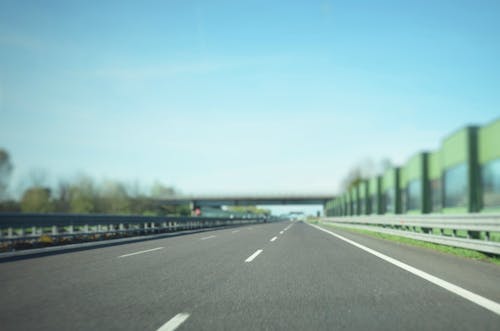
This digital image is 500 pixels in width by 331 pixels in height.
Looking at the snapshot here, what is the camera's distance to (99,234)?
58.4ft

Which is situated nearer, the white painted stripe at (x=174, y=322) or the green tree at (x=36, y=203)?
the white painted stripe at (x=174, y=322)

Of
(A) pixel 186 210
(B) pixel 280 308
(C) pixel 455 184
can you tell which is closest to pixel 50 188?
(A) pixel 186 210

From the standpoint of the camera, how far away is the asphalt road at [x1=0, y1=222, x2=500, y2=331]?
3.84m

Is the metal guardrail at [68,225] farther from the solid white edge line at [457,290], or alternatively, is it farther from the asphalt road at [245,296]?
the solid white edge line at [457,290]

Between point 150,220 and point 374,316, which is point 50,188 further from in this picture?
point 374,316

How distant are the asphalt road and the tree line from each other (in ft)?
172

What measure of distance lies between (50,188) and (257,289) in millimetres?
77262

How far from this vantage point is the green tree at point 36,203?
55875 millimetres

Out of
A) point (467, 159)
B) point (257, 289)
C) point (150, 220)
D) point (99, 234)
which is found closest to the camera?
point (257, 289)

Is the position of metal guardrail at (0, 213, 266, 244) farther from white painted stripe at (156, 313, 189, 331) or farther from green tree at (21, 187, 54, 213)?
green tree at (21, 187, 54, 213)

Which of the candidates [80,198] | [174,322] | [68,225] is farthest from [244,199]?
[174,322]

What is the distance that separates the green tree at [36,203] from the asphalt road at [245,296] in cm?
5379

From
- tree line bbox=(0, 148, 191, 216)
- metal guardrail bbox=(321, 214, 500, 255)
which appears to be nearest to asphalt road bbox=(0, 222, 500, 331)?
metal guardrail bbox=(321, 214, 500, 255)

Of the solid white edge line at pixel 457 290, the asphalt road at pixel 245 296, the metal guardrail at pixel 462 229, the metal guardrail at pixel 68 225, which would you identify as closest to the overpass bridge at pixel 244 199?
the metal guardrail at pixel 68 225
